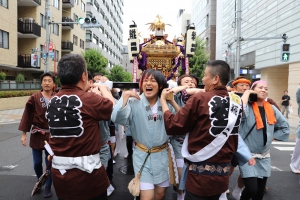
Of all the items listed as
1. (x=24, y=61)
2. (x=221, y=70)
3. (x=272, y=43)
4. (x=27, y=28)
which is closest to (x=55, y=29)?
(x=27, y=28)

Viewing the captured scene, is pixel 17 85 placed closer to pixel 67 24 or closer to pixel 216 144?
pixel 67 24

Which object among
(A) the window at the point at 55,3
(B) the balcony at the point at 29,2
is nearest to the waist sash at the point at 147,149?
(B) the balcony at the point at 29,2

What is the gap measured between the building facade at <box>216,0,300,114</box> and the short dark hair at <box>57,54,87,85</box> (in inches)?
679

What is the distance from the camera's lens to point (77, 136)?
2297 mm

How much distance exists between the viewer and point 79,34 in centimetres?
3625

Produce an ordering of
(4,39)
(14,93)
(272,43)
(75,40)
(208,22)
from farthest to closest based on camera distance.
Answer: (208,22) < (75,40) < (272,43) < (4,39) < (14,93)

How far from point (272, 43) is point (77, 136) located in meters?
22.4

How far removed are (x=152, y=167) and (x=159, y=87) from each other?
3.06 feet

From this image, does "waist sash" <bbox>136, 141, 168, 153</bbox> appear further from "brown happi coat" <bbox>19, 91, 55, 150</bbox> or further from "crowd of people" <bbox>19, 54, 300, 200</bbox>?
"brown happi coat" <bbox>19, 91, 55, 150</bbox>

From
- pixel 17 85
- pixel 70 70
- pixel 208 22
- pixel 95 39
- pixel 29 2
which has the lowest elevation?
pixel 70 70

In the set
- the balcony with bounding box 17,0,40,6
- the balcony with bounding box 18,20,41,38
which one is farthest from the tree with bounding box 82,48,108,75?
the balcony with bounding box 17,0,40,6

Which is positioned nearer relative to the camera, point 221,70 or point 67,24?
point 221,70

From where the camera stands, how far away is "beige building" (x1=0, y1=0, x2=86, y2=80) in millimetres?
19359

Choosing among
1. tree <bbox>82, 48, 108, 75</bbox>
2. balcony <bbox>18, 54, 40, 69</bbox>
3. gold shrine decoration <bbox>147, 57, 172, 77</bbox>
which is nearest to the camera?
gold shrine decoration <bbox>147, 57, 172, 77</bbox>
